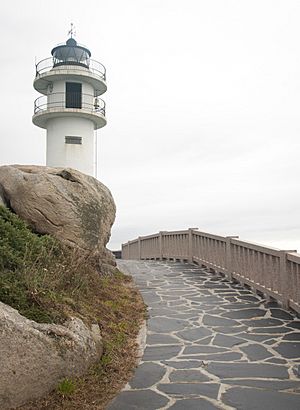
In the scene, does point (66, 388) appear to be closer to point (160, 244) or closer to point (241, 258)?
point (241, 258)

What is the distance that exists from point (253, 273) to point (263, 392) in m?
5.30

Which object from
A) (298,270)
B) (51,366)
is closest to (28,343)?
(51,366)

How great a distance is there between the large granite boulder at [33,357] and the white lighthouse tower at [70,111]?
1907 cm

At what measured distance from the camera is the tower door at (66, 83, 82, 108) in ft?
75.8

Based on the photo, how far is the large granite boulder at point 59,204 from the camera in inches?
353

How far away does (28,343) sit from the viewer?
159 inches

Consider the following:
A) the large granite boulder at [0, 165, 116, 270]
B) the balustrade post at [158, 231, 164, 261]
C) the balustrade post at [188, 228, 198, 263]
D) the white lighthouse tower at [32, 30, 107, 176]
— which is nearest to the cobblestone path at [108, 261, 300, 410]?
the large granite boulder at [0, 165, 116, 270]

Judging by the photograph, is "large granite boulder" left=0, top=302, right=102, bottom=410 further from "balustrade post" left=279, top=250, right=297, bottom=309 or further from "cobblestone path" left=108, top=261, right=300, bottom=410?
"balustrade post" left=279, top=250, right=297, bottom=309

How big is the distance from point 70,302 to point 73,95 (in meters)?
19.6

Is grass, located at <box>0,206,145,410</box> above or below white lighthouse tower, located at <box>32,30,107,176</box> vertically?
below

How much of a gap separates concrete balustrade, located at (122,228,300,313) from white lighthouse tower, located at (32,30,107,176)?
26.8ft

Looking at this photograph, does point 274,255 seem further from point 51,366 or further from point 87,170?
point 87,170

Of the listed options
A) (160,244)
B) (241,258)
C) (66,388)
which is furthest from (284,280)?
(160,244)

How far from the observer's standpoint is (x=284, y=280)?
7613mm
